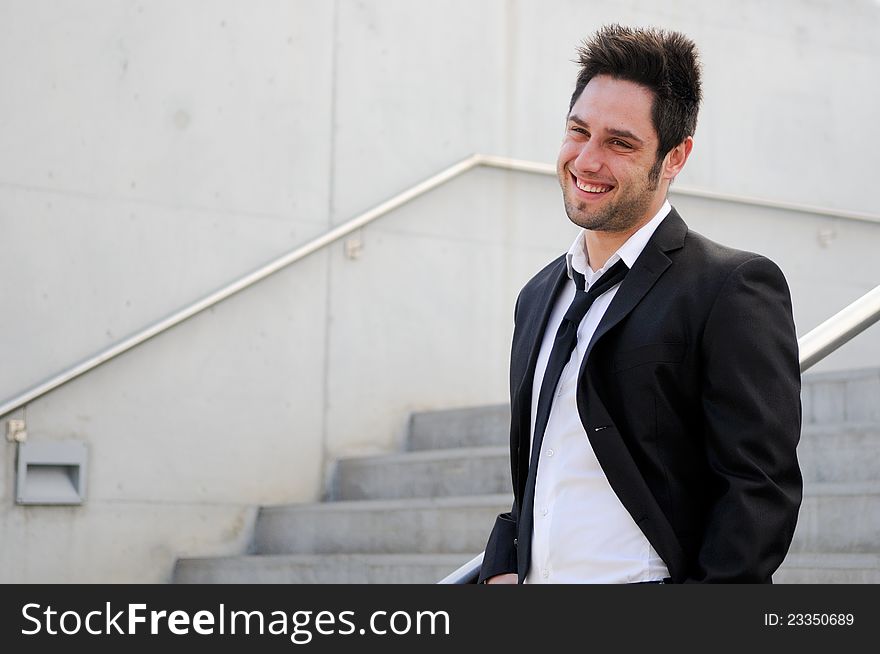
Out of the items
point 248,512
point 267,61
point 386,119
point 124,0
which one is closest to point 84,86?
point 124,0

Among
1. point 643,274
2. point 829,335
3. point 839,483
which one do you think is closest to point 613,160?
point 643,274

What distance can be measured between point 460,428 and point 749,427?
3.22 metres

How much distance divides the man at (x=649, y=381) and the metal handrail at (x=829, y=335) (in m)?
0.46

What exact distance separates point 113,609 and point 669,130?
0.80 m

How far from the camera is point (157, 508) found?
4418 mm

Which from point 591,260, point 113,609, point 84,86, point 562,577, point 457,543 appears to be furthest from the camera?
point 84,86

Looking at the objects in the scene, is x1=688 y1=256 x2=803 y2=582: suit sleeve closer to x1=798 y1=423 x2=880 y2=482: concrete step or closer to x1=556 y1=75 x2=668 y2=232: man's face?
x1=556 y1=75 x2=668 y2=232: man's face

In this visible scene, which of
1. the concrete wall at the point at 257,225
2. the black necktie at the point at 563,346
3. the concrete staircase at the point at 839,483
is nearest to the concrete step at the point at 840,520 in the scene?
the concrete staircase at the point at 839,483

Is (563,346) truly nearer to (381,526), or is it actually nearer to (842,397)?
(842,397)

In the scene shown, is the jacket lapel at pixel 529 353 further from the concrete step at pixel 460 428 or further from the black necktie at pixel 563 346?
the concrete step at pixel 460 428

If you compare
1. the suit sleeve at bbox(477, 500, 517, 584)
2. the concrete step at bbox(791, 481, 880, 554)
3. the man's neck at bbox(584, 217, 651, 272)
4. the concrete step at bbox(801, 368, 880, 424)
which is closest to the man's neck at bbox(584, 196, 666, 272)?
the man's neck at bbox(584, 217, 651, 272)

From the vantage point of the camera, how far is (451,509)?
384 cm

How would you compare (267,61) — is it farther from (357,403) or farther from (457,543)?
(457,543)

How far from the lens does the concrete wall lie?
4301mm
